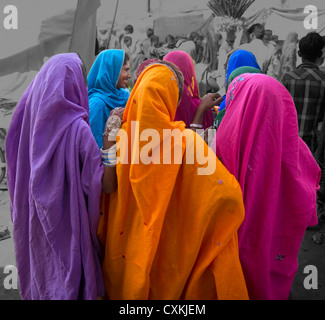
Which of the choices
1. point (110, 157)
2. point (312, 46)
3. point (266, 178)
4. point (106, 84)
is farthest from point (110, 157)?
point (312, 46)

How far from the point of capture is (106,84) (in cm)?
247

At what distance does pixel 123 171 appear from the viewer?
115 cm

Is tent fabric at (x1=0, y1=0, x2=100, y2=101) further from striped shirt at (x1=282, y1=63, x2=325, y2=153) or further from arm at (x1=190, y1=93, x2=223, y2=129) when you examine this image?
striped shirt at (x1=282, y1=63, x2=325, y2=153)

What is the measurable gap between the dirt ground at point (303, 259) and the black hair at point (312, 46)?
5.63ft

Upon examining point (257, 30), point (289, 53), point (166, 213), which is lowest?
point (166, 213)

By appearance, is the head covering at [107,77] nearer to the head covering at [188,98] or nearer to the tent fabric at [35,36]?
→ the tent fabric at [35,36]

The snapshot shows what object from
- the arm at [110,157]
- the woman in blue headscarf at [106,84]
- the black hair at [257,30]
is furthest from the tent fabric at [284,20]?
the arm at [110,157]

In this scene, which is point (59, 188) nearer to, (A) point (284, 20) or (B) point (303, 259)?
(B) point (303, 259)

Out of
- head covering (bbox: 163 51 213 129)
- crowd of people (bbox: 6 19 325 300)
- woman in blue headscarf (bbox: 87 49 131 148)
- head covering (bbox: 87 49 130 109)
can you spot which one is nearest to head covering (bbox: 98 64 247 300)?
crowd of people (bbox: 6 19 325 300)

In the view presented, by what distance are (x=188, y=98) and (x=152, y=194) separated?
103cm

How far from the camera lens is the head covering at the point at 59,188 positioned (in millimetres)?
1104

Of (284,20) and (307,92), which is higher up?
(284,20)

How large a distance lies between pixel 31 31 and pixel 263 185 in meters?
2.35
